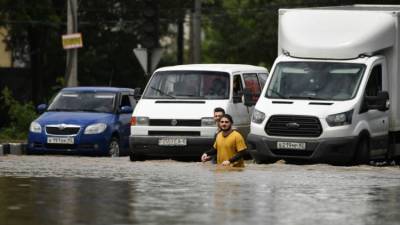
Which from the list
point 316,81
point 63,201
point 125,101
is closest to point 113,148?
point 125,101

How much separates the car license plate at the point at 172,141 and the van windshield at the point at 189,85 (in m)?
0.95

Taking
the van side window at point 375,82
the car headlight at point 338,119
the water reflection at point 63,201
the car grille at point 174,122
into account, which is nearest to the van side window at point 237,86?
the car grille at point 174,122

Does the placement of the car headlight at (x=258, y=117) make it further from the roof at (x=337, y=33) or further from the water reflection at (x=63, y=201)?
the water reflection at (x=63, y=201)

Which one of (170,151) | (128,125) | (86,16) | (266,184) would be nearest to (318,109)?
(170,151)

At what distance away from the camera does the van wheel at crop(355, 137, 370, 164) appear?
21997mm

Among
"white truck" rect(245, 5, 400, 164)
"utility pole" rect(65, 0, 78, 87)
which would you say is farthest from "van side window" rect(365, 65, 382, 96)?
"utility pole" rect(65, 0, 78, 87)

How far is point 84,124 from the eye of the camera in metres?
27.1

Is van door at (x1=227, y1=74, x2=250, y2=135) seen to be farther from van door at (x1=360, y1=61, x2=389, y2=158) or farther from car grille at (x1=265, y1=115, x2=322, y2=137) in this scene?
van door at (x1=360, y1=61, x2=389, y2=158)

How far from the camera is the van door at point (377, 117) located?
22.3m

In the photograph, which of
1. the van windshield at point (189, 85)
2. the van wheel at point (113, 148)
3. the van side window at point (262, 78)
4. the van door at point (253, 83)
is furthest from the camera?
the van wheel at point (113, 148)

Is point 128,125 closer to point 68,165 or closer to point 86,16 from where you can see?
point 68,165

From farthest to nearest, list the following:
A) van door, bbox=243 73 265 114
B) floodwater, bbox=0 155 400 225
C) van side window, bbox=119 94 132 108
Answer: van side window, bbox=119 94 132 108 < van door, bbox=243 73 265 114 < floodwater, bbox=0 155 400 225

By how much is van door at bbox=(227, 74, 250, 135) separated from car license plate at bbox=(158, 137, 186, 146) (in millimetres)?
1016

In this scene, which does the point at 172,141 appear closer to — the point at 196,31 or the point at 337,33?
the point at 337,33
